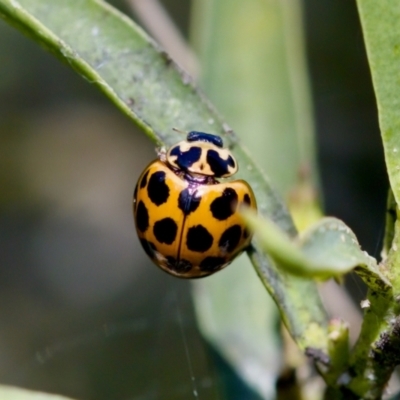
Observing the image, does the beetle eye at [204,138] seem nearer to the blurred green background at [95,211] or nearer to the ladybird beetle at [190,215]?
the ladybird beetle at [190,215]

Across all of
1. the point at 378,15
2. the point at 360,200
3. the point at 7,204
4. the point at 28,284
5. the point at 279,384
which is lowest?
the point at 360,200

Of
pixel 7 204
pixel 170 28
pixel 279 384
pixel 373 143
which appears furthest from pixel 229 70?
pixel 7 204

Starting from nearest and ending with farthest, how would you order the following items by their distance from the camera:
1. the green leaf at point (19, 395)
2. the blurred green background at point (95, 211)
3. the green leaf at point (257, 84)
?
the green leaf at point (19, 395) < the green leaf at point (257, 84) < the blurred green background at point (95, 211)

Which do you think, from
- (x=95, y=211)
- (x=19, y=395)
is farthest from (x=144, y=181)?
(x=95, y=211)

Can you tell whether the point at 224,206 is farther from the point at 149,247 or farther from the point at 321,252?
the point at 321,252

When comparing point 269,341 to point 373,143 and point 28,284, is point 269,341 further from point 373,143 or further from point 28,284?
point 28,284

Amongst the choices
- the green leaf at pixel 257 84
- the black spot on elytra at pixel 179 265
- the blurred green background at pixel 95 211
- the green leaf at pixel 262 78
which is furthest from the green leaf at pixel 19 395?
the blurred green background at pixel 95 211
